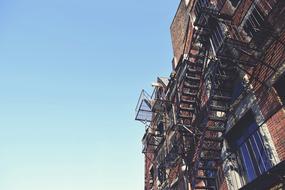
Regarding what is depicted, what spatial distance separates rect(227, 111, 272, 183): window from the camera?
8.66 metres

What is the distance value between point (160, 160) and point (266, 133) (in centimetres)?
1045

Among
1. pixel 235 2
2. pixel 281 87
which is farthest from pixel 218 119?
pixel 235 2

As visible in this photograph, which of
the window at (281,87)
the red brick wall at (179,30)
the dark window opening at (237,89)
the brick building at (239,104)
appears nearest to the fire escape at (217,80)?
the brick building at (239,104)

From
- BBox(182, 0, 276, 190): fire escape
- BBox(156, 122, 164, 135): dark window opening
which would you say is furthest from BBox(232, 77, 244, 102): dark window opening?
BBox(156, 122, 164, 135): dark window opening

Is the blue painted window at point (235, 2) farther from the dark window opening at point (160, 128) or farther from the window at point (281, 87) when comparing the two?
the dark window opening at point (160, 128)

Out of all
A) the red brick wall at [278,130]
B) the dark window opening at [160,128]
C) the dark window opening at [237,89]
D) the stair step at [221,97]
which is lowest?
the red brick wall at [278,130]

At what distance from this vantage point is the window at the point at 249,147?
8.66 meters

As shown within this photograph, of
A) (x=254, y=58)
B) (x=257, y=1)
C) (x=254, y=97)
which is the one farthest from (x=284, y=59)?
(x=257, y=1)

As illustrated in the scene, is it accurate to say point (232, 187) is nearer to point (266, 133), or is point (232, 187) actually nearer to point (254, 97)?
point (266, 133)

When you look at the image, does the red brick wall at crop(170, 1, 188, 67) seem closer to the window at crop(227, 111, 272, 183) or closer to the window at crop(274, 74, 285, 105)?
the window at crop(227, 111, 272, 183)

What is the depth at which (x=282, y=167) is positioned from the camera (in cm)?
688

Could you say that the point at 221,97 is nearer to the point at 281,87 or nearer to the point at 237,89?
the point at 237,89

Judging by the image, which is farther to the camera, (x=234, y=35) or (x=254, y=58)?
(x=234, y=35)

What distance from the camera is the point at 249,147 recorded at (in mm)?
9445
